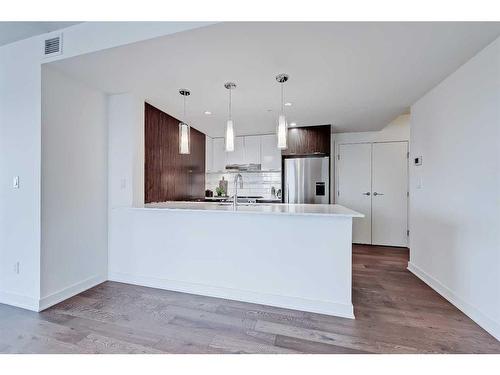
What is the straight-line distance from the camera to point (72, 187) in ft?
7.99

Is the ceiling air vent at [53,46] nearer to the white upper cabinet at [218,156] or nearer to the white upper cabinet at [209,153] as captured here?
the white upper cabinet at [209,153]

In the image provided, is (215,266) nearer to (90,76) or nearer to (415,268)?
(90,76)

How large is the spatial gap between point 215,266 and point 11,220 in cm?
199

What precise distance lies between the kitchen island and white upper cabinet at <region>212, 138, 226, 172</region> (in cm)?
248

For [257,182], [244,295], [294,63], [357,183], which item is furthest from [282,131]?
[357,183]

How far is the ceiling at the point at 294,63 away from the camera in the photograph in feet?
5.44

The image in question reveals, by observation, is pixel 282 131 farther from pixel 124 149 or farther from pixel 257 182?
pixel 257 182

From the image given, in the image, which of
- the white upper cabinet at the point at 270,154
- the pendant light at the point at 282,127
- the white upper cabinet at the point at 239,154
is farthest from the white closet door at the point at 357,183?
the pendant light at the point at 282,127

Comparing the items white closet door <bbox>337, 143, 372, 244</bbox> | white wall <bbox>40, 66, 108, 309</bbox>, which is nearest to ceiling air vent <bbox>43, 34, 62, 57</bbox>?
white wall <bbox>40, 66, 108, 309</bbox>

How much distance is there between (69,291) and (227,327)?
5.66 feet

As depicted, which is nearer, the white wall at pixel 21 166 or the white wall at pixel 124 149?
the white wall at pixel 21 166

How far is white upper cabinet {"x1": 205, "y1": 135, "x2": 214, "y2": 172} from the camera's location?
A: 5.01 m

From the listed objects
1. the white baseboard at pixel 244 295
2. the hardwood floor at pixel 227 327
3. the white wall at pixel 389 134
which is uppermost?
the white wall at pixel 389 134
